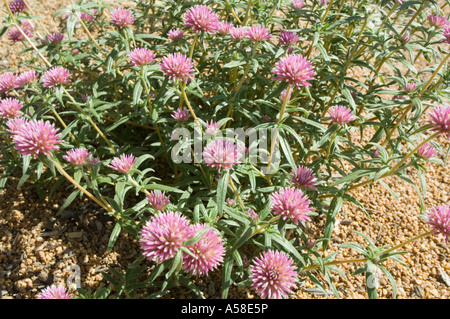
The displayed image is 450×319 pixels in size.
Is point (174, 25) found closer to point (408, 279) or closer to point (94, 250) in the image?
point (94, 250)

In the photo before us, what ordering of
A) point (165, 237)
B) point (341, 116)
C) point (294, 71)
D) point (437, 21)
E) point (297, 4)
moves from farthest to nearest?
1. point (297, 4)
2. point (437, 21)
3. point (341, 116)
4. point (294, 71)
5. point (165, 237)

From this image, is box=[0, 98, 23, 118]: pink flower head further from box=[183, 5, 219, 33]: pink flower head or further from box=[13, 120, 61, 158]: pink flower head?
box=[183, 5, 219, 33]: pink flower head

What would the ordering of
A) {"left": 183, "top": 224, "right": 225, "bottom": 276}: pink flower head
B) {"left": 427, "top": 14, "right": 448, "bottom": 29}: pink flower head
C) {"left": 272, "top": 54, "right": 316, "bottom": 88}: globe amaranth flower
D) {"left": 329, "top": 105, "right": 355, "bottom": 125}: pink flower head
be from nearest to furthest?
1. {"left": 183, "top": 224, "right": 225, "bottom": 276}: pink flower head
2. {"left": 272, "top": 54, "right": 316, "bottom": 88}: globe amaranth flower
3. {"left": 329, "top": 105, "right": 355, "bottom": 125}: pink flower head
4. {"left": 427, "top": 14, "right": 448, "bottom": 29}: pink flower head

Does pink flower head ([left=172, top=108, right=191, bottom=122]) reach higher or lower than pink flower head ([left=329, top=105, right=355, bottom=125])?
higher

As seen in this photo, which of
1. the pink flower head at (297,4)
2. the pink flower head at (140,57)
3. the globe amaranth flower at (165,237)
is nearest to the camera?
the globe amaranth flower at (165,237)

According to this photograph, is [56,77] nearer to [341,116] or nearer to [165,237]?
[165,237]

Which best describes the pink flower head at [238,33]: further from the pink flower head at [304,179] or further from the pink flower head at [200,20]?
the pink flower head at [304,179]

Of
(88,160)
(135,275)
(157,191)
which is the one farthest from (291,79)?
(135,275)

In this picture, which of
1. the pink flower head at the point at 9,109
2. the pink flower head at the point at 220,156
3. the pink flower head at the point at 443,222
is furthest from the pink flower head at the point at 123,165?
the pink flower head at the point at 443,222

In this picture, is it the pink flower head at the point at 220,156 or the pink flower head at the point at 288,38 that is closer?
the pink flower head at the point at 220,156

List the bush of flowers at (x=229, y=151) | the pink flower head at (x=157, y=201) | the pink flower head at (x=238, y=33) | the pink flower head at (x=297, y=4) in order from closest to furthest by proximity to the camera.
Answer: the bush of flowers at (x=229, y=151)
the pink flower head at (x=157, y=201)
the pink flower head at (x=238, y=33)
the pink flower head at (x=297, y=4)

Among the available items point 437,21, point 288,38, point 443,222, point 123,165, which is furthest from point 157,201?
point 437,21

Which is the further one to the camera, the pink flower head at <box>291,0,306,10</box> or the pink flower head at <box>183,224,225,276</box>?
the pink flower head at <box>291,0,306,10</box>

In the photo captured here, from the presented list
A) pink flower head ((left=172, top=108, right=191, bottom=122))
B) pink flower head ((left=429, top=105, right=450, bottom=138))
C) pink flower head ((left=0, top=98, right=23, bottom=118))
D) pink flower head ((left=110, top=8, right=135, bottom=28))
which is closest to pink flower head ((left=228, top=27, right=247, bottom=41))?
pink flower head ((left=172, top=108, right=191, bottom=122))
